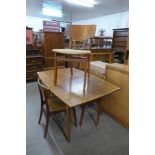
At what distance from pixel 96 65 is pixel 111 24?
487cm

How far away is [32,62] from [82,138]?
275cm

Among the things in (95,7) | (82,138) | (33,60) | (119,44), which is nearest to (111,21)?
(95,7)

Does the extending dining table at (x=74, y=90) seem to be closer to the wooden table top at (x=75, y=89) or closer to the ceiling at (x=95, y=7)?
the wooden table top at (x=75, y=89)

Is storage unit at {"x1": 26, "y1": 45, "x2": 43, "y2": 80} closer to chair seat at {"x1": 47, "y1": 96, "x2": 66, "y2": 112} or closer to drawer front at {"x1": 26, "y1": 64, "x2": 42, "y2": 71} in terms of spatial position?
drawer front at {"x1": 26, "y1": 64, "x2": 42, "y2": 71}

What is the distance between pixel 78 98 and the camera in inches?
63.9

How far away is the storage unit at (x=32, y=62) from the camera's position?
409 centimetres

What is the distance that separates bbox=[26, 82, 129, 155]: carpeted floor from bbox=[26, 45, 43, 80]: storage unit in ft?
5.93

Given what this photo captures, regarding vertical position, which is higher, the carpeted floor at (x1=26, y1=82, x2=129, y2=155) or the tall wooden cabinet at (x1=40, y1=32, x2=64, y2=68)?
the tall wooden cabinet at (x1=40, y1=32, x2=64, y2=68)

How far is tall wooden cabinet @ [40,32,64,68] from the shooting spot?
425cm

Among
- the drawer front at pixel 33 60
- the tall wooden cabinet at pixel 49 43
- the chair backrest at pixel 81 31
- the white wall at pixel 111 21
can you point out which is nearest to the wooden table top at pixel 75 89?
the chair backrest at pixel 81 31

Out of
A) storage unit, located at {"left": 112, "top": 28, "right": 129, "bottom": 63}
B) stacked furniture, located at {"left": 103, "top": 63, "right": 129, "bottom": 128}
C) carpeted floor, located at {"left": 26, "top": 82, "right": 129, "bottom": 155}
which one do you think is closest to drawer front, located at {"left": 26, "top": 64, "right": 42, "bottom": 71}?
carpeted floor, located at {"left": 26, "top": 82, "right": 129, "bottom": 155}

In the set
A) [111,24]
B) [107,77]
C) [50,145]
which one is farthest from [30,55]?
[111,24]
